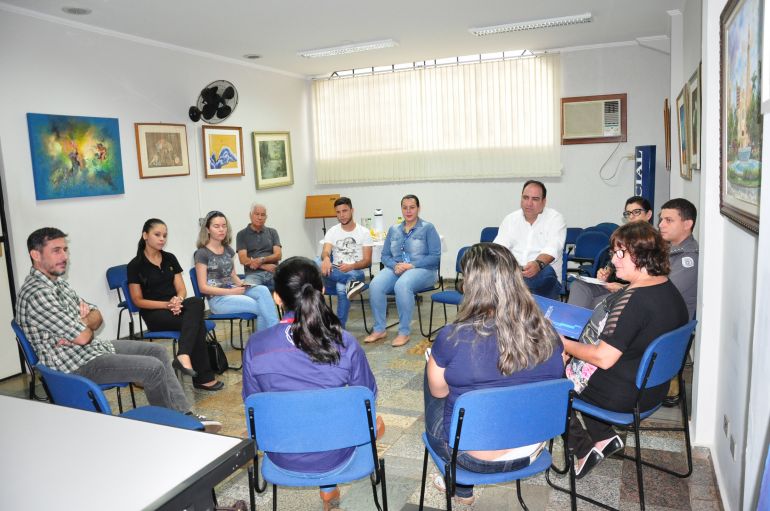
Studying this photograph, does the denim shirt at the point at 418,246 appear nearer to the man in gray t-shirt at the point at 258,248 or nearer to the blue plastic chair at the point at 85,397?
the man in gray t-shirt at the point at 258,248

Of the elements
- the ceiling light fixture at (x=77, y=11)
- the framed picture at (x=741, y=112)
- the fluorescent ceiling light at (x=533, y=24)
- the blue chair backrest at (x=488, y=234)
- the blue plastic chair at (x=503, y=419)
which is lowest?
the blue plastic chair at (x=503, y=419)

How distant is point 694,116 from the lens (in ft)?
14.3

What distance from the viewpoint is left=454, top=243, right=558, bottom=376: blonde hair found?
6.95ft

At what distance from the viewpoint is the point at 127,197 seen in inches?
237

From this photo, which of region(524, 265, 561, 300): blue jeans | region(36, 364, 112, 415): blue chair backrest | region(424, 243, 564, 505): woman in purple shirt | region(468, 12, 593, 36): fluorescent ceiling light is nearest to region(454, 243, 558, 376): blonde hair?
region(424, 243, 564, 505): woman in purple shirt

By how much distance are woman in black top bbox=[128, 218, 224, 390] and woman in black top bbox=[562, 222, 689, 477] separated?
2.76 meters

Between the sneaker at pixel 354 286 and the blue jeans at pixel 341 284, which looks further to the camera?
the blue jeans at pixel 341 284

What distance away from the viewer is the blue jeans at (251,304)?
4906mm

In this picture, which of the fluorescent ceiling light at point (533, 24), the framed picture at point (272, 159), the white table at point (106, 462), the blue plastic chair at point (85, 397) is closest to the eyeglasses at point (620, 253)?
the white table at point (106, 462)

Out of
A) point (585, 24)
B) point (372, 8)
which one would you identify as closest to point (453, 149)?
point (585, 24)

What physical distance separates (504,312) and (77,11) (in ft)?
15.7

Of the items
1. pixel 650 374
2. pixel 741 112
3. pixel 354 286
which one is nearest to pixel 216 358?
pixel 354 286

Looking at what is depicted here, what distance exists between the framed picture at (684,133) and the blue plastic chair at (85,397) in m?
4.32

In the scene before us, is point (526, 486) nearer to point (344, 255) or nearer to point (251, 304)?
point (251, 304)
